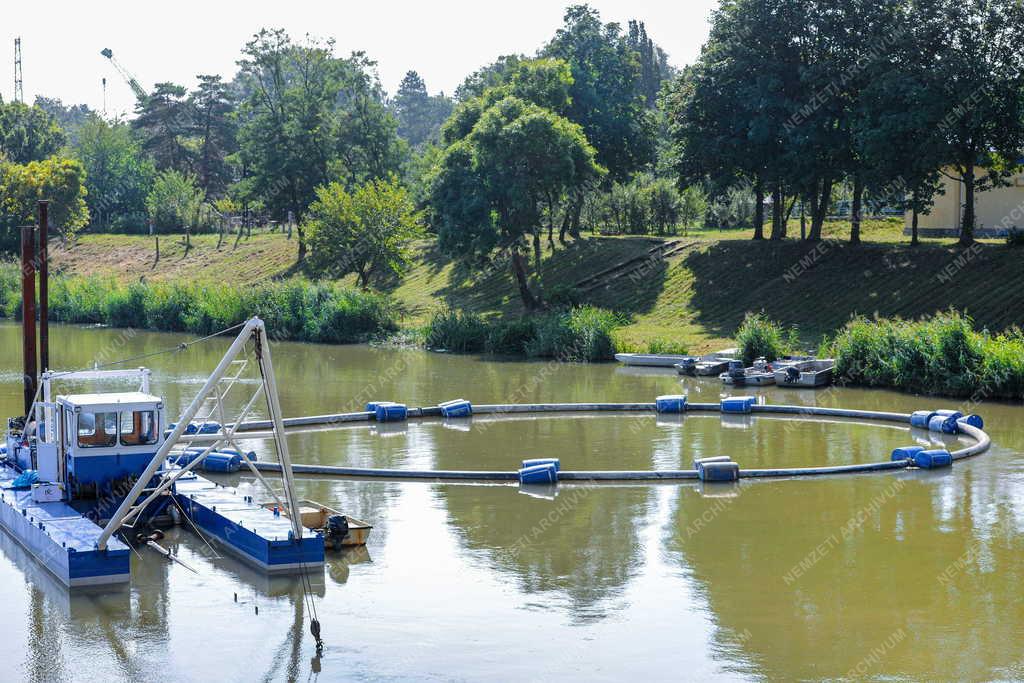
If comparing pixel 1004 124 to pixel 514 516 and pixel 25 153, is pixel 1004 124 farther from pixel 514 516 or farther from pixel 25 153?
pixel 25 153

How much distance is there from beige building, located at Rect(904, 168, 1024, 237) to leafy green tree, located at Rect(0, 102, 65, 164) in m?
74.2

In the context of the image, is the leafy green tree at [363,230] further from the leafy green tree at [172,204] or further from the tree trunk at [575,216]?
the leafy green tree at [172,204]

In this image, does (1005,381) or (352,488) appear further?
(1005,381)

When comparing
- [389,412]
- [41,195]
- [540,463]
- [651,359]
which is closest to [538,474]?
[540,463]

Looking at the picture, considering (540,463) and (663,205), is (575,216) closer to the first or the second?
(663,205)

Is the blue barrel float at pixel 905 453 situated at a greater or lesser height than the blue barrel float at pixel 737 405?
lesser

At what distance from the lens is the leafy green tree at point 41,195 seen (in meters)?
81.4

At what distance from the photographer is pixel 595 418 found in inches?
1375

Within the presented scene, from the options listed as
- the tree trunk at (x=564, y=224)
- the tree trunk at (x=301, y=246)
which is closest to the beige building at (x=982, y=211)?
the tree trunk at (x=564, y=224)

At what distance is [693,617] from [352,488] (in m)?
10.5

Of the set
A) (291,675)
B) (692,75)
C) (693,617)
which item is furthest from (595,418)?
(692,75)

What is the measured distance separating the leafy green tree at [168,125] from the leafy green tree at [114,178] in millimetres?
2055

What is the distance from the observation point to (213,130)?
376ft

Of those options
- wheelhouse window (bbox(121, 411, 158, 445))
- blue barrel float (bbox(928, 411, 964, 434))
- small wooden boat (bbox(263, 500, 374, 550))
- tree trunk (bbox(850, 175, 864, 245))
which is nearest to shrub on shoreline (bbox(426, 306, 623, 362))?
tree trunk (bbox(850, 175, 864, 245))
